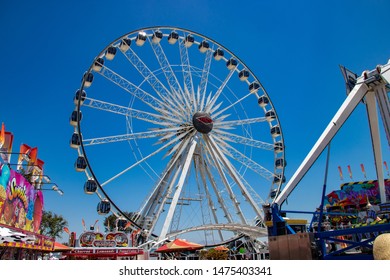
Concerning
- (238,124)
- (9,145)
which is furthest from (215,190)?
(9,145)

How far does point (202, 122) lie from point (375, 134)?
48.5ft

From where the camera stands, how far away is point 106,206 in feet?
64.6

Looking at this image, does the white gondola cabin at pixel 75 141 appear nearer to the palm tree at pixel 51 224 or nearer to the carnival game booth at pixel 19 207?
the carnival game booth at pixel 19 207

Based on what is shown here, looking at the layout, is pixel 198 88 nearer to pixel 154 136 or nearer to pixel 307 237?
pixel 154 136

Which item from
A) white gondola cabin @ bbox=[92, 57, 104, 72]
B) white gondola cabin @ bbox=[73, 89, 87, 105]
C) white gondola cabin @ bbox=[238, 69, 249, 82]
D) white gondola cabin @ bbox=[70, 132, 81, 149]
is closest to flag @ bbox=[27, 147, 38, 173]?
white gondola cabin @ bbox=[70, 132, 81, 149]

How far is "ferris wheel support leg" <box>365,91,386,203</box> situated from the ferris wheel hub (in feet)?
47.7

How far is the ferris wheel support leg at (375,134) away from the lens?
9875 millimetres

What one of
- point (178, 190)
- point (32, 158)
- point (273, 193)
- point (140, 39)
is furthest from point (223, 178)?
point (32, 158)

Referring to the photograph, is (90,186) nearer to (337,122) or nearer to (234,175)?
(234,175)

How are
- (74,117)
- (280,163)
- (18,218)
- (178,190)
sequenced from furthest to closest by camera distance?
(280,163)
(178,190)
(74,117)
(18,218)

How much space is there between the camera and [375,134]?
10.1m

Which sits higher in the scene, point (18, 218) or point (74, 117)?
point (74, 117)

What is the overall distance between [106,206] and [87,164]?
267 cm

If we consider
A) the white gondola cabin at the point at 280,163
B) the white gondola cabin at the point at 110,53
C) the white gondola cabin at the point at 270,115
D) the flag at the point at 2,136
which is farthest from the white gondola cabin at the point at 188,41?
the flag at the point at 2,136
